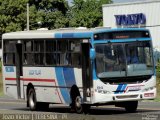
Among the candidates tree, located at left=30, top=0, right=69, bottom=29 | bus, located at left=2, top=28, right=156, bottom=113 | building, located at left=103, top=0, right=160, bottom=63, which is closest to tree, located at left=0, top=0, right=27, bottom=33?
tree, located at left=30, top=0, right=69, bottom=29

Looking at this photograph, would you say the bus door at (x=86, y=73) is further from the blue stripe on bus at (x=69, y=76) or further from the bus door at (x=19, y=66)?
the bus door at (x=19, y=66)

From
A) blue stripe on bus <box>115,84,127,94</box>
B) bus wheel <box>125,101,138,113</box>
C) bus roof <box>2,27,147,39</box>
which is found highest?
bus roof <box>2,27,147,39</box>

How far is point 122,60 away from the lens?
2480cm

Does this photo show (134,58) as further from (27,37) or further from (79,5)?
(79,5)

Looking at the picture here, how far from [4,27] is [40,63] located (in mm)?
65040

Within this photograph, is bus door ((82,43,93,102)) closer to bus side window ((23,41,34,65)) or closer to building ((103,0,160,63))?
bus side window ((23,41,34,65))

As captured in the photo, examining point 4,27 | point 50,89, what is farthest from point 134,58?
point 4,27

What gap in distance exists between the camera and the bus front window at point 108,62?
2458 centimetres

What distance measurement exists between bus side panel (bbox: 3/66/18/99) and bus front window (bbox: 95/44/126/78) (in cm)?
630

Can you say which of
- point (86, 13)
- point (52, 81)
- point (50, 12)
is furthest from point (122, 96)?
point (86, 13)

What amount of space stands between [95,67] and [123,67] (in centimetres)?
95

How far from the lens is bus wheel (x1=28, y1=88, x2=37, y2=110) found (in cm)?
2922

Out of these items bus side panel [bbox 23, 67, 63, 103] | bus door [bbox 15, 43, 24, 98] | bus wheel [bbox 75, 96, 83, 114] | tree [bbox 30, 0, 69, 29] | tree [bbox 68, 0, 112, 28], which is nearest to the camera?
bus wheel [bbox 75, 96, 83, 114]

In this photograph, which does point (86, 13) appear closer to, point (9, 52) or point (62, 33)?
point (9, 52)
